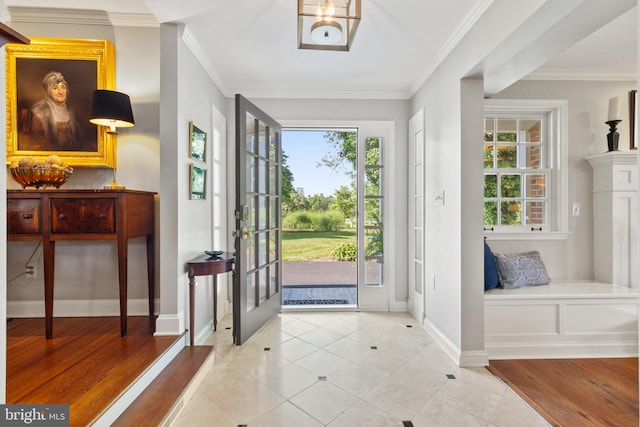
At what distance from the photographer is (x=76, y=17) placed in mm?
2465

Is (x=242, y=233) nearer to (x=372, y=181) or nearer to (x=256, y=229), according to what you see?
(x=256, y=229)

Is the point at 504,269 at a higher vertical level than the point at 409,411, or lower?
higher

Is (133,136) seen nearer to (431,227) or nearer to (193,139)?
(193,139)

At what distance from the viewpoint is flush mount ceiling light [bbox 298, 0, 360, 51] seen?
6.05 feet

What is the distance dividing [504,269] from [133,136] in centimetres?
348

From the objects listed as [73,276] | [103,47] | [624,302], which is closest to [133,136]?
[103,47]

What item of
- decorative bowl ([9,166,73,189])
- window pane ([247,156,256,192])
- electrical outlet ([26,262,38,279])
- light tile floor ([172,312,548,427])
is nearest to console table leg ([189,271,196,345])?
light tile floor ([172,312,548,427])

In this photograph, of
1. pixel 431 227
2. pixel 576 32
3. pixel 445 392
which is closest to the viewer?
pixel 576 32

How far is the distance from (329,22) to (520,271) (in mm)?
2632

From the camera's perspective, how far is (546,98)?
3.09 metres

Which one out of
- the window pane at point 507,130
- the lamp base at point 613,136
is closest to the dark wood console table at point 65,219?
the window pane at point 507,130

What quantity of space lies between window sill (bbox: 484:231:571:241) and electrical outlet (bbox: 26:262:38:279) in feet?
13.5

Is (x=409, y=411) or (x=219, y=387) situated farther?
(x=219, y=387)

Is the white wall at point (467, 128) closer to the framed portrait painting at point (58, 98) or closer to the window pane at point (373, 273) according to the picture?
the window pane at point (373, 273)
